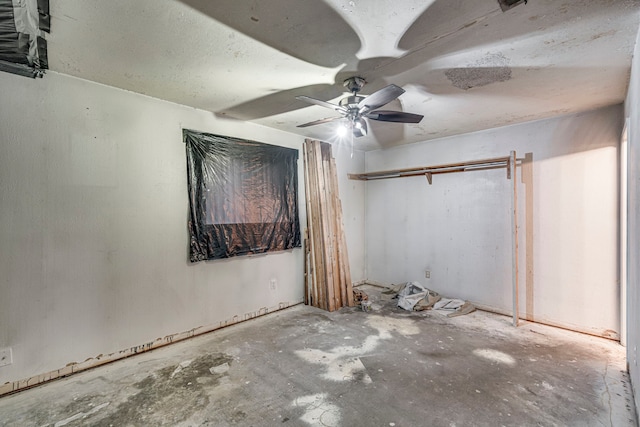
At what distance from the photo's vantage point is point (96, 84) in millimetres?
2557

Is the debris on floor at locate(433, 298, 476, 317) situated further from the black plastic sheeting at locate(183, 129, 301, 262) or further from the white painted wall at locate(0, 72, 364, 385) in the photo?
the white painted wall at locate(0, 72, 364, 385)

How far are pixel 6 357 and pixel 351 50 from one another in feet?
10.9

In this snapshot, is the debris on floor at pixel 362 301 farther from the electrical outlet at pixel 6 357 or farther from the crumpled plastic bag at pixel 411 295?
the electrical outlet at pixel 6 357

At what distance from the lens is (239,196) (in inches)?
136

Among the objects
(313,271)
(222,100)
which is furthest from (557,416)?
(222,100)

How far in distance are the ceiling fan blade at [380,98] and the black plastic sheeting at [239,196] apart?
1636mm

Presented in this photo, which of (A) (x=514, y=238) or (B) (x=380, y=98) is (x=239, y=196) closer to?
(B) (x=380, y=98)

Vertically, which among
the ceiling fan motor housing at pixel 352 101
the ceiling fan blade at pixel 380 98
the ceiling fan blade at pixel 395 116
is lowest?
the ceiling fan blade at pixel 395 116

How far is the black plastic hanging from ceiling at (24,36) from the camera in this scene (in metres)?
1.59

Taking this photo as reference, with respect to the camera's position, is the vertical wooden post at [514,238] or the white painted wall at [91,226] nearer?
the white painted wall at [91,226]

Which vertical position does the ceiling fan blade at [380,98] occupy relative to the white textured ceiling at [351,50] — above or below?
below

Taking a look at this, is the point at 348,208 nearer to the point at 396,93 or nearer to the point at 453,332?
the point at 453,332

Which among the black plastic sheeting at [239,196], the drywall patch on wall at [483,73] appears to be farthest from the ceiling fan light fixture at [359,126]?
the black plastic sheeting at [239,196]

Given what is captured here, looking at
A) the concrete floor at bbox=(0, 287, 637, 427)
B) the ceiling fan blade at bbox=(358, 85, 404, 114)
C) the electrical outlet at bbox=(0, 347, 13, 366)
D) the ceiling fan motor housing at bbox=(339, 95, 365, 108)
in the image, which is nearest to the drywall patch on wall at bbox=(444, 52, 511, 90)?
the ceiling fan blade at bbox=(358, 85, 404, 114)
